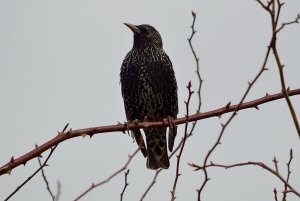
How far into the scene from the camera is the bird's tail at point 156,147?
646cm

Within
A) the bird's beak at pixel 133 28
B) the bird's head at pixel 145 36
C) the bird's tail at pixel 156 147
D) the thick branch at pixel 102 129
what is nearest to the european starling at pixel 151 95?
the bird's tail at pixel 156 147

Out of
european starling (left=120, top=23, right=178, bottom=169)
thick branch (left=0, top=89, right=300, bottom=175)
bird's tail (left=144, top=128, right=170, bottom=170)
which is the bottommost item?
thick branch (left=0, top=89, right=300, bottom=175)

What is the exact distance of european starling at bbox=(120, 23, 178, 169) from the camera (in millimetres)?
6523

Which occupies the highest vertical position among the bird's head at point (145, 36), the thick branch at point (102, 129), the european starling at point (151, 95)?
the bird's head at point (145, 36)

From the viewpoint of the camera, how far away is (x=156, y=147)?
6773mm

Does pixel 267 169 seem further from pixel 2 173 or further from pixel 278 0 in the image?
pixel 2 173

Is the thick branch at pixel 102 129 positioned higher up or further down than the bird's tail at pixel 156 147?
further down

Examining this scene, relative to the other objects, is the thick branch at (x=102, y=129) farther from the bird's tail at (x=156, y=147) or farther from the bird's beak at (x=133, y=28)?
the bird's beak at (x=133, y=28)

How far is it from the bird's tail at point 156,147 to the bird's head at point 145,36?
1.17m

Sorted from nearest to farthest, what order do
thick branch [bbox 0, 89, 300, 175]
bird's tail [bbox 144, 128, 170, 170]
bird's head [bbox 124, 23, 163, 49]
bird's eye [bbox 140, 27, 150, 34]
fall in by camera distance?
1. thick branch [bbox 0, 89, 300, 175]
2. bird's tail [bbox 144, 128, 170, 170]
3. bird's head [bbox 124, 23, 163, 49]
4. bird's eye [bbox 140, 27, 150, 34]

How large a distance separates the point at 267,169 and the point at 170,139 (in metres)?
4.40

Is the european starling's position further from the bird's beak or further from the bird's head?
the bird's beak

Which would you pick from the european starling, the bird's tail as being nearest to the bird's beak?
the european starling

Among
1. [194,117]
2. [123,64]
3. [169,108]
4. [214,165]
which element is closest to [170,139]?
[169,108]
